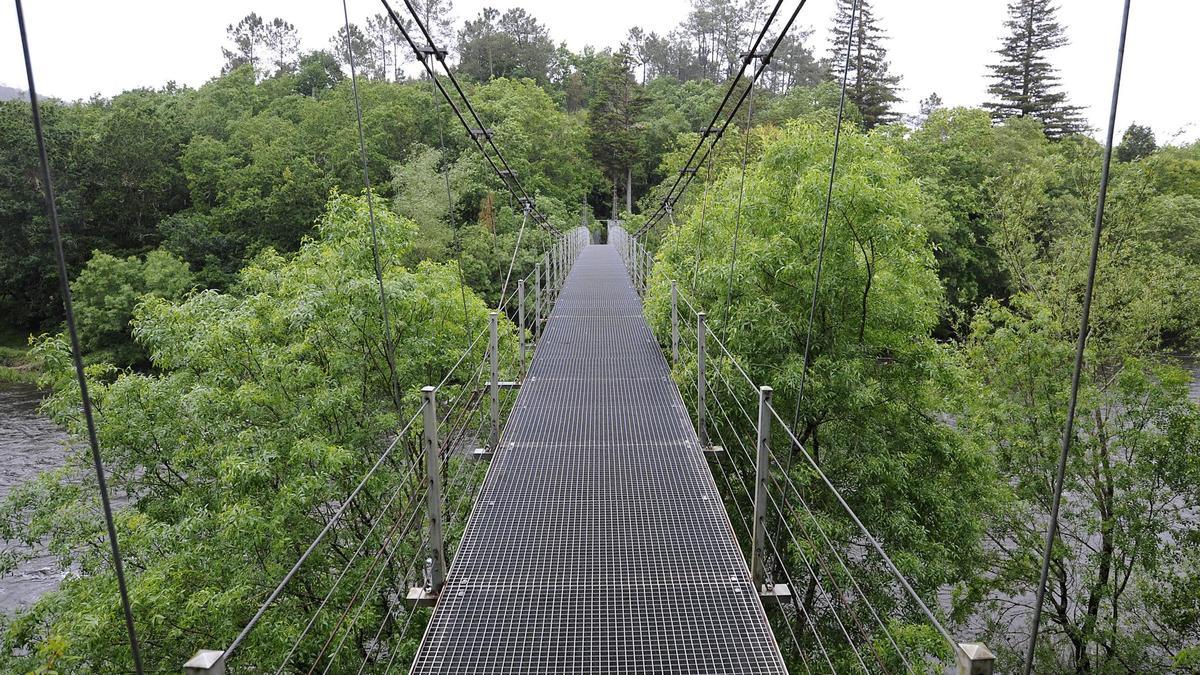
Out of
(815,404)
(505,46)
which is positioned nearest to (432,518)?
(815,404)

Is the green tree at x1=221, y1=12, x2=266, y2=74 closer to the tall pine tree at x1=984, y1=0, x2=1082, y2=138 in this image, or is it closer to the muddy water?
the muddy water

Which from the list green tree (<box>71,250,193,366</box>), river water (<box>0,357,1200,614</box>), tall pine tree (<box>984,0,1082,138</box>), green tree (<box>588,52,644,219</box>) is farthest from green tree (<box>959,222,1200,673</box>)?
green tree (<box>588,52,644,219</box>)

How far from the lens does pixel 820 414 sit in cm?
769

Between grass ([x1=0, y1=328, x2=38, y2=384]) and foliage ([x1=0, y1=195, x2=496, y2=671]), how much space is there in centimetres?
1417

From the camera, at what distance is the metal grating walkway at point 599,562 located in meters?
2.43

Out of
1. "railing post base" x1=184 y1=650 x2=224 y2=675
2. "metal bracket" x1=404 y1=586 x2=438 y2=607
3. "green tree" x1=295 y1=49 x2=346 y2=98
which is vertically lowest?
"metal bracket" x1=404 y1=586 x2=438 y2=607

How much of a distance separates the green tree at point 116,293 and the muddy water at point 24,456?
6.46 feet

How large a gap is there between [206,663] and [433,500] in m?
1.56

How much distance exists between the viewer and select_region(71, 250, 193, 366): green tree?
1809 centimetres

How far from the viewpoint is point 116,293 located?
1889cm

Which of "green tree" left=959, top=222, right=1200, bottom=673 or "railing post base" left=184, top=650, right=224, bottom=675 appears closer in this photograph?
"railing post base" left=184, top=650, right=224, bottom=675

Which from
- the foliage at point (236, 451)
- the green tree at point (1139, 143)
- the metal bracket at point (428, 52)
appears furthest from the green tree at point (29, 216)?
the green tree at point (1139, 143)

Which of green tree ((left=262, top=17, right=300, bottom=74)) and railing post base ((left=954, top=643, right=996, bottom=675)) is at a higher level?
green tree ((left=262, top=17, right=300, bottom=74))

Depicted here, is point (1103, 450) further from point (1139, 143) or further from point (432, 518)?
point (1139, 143)
